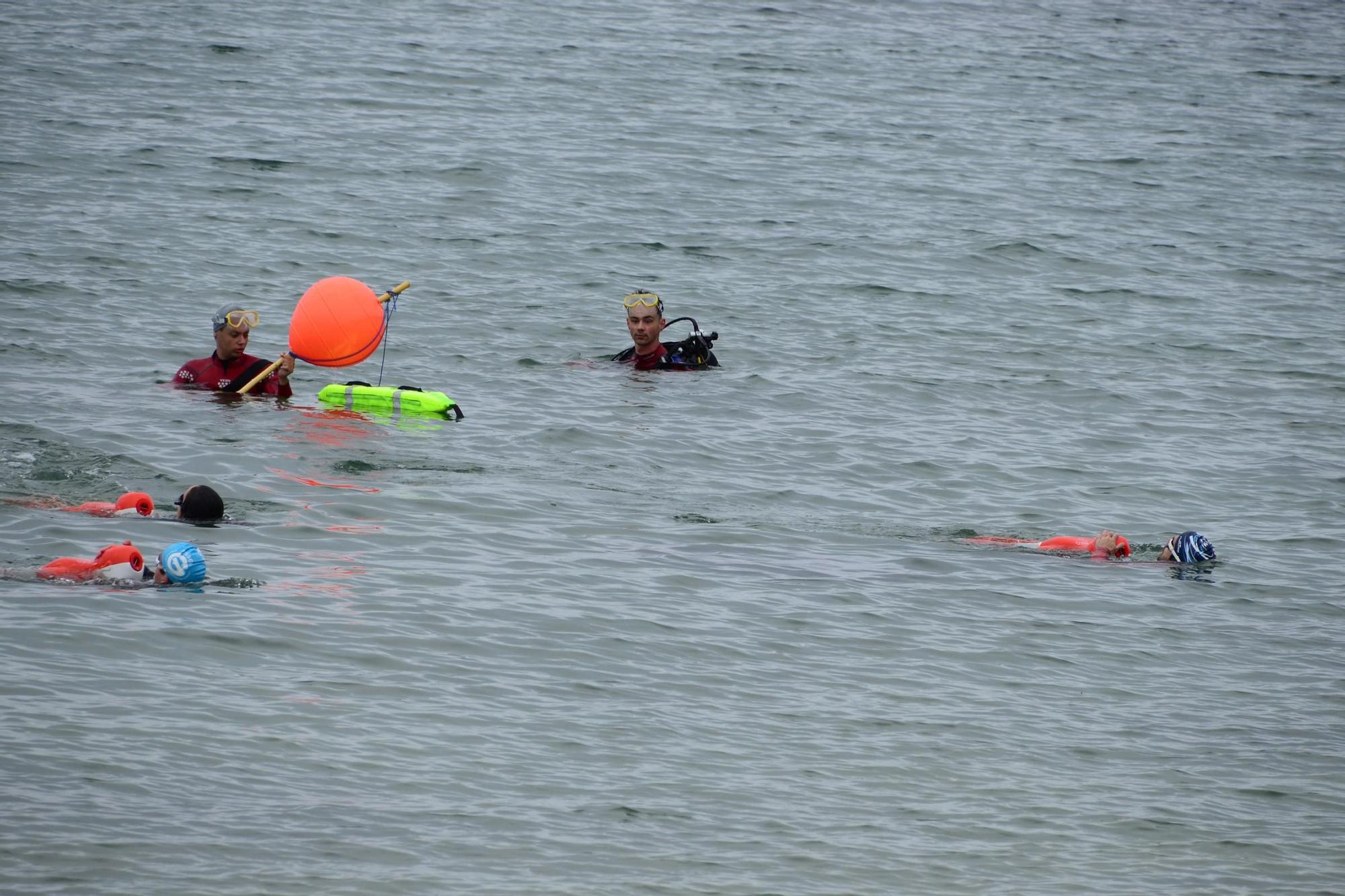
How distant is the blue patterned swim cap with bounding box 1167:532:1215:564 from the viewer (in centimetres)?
1061

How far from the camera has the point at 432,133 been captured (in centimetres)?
2603

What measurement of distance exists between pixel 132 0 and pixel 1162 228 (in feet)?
69.1

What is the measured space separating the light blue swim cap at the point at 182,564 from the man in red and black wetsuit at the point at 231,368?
4.09 metres

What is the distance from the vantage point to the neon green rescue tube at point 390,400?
41.3 feet

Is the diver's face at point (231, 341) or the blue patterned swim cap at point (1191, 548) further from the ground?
the diver's face at point (231, 341)

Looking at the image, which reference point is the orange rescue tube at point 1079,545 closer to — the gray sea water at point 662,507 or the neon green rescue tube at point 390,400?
the gray sea water at point 662,507

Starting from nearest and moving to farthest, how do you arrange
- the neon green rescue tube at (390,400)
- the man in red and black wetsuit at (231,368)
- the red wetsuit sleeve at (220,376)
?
the neon green rescue tube at (390,400)
the man in red and black wetsuit at (231,368)
the red wetsuit sleeve at (220,376)

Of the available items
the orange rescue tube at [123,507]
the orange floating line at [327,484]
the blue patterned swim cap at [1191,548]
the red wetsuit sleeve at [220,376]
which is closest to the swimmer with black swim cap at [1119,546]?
the blue patterned swim cap at [1191,548]

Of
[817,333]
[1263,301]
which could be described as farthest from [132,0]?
[1263,301]

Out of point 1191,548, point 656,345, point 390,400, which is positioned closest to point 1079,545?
point 1191,548

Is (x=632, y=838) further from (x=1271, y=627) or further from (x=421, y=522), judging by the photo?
(x=1271, y=627)

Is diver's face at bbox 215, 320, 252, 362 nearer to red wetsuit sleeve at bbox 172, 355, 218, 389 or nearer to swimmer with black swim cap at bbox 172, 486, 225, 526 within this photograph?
red wetsuit sleeve at bbox 172, 355, 218, 389

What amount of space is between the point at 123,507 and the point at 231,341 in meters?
3.43

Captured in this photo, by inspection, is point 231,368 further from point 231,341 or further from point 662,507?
point 662,507
